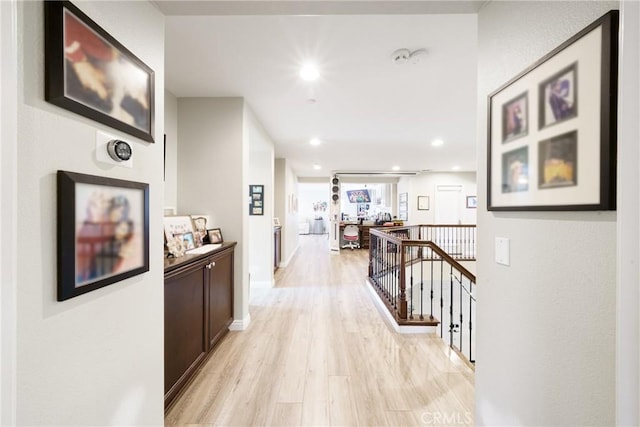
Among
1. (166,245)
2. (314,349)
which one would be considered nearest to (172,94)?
(166,245)

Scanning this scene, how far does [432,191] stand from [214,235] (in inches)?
302

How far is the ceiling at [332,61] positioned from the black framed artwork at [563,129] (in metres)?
0.63

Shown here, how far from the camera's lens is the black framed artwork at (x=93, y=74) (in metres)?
0.76

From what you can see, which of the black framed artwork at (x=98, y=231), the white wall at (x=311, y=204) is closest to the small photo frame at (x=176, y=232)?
the black framed artwork at (x=98, y=231)

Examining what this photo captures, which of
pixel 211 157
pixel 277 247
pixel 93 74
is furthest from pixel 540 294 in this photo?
pixel 277 247

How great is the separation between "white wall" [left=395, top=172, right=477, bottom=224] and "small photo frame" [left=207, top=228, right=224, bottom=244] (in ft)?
23.6

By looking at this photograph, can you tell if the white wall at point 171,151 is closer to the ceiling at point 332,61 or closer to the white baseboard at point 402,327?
the ceiling at point 332,61

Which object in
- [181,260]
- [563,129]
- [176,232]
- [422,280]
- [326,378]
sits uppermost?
[563,129]

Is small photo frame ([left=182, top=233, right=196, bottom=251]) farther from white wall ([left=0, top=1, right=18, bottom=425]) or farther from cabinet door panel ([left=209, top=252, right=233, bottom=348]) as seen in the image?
white wall ([left=0, top=1, right=18, bottom=425])

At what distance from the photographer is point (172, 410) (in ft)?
5.48

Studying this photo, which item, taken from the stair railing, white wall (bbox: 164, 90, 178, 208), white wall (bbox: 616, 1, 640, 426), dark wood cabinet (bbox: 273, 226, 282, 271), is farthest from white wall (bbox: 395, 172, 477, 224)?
white wall (bbox: 616, 1, 640, 426)

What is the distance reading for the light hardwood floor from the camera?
1633 mm

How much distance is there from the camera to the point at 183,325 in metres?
1.83

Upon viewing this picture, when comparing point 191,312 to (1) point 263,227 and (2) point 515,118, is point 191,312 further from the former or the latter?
(1) point 263,227
